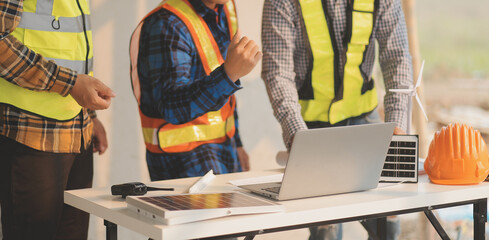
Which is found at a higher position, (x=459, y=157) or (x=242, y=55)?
(x=242, y=55)

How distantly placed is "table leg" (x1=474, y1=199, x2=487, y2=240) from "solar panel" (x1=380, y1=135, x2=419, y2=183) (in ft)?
0.64

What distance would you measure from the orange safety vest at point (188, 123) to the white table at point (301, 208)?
0.33m

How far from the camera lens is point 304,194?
69.1 inches

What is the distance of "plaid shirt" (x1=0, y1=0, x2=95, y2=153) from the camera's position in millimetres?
1993

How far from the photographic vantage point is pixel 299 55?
2.69 meters

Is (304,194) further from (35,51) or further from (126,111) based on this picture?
(126,111)

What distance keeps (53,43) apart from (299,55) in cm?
100

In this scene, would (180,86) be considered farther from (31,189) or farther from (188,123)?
(31,189)

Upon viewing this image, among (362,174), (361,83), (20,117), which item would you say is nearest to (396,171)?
(362,174)

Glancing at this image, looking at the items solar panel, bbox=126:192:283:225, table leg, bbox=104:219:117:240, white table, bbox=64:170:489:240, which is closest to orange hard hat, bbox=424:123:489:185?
white table, bbox=64:170:489:240

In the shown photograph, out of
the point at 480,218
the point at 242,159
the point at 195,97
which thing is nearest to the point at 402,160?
the point at 480,218

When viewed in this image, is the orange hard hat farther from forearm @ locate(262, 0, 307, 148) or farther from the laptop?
forearm @ locate(262, 0, 307, 148)

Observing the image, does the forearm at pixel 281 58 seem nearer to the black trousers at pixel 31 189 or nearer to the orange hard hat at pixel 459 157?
the orange hard hat at pixel 459 157

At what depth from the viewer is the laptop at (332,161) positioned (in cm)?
167
